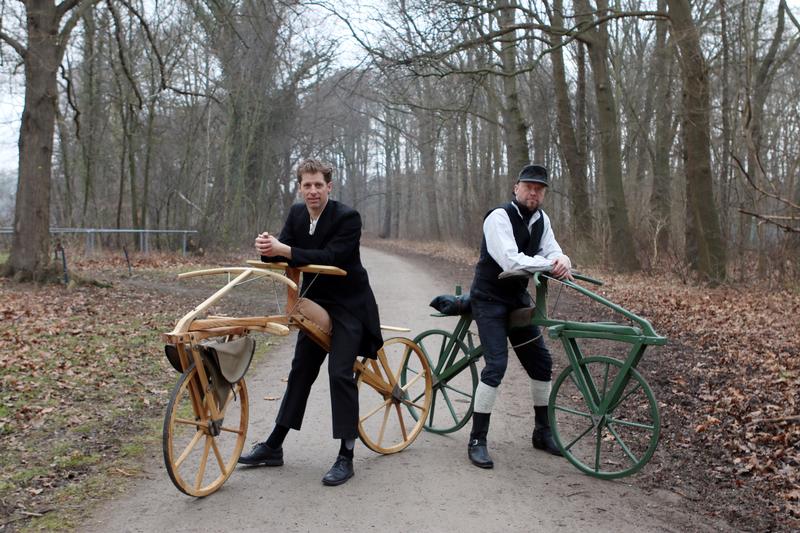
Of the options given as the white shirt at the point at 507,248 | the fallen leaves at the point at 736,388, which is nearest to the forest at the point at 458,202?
the fallen leaves at the point at 736,388

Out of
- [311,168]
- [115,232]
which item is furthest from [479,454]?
[115,232]

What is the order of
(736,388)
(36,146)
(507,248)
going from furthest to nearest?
(36,146) → (736,388) → (507,248)

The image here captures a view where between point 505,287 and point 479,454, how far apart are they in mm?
1161

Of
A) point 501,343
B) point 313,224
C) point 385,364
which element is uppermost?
point 313,224

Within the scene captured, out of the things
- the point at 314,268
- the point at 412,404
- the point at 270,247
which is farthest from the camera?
the point at 412,404

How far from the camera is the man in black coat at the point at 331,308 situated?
463cm

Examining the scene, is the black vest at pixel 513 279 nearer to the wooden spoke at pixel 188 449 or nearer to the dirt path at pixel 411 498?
the dirt path at pixel 411 498

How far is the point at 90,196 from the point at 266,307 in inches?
611

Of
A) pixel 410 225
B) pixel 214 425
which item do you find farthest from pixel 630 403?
pixel 410 225

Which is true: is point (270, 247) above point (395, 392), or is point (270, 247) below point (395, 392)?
above

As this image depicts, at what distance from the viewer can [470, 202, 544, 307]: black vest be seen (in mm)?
5066

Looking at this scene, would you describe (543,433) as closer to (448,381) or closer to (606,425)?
(606,425)

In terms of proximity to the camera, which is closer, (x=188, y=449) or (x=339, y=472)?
(x=188, y=449)

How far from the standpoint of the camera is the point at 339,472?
461 centimetres
